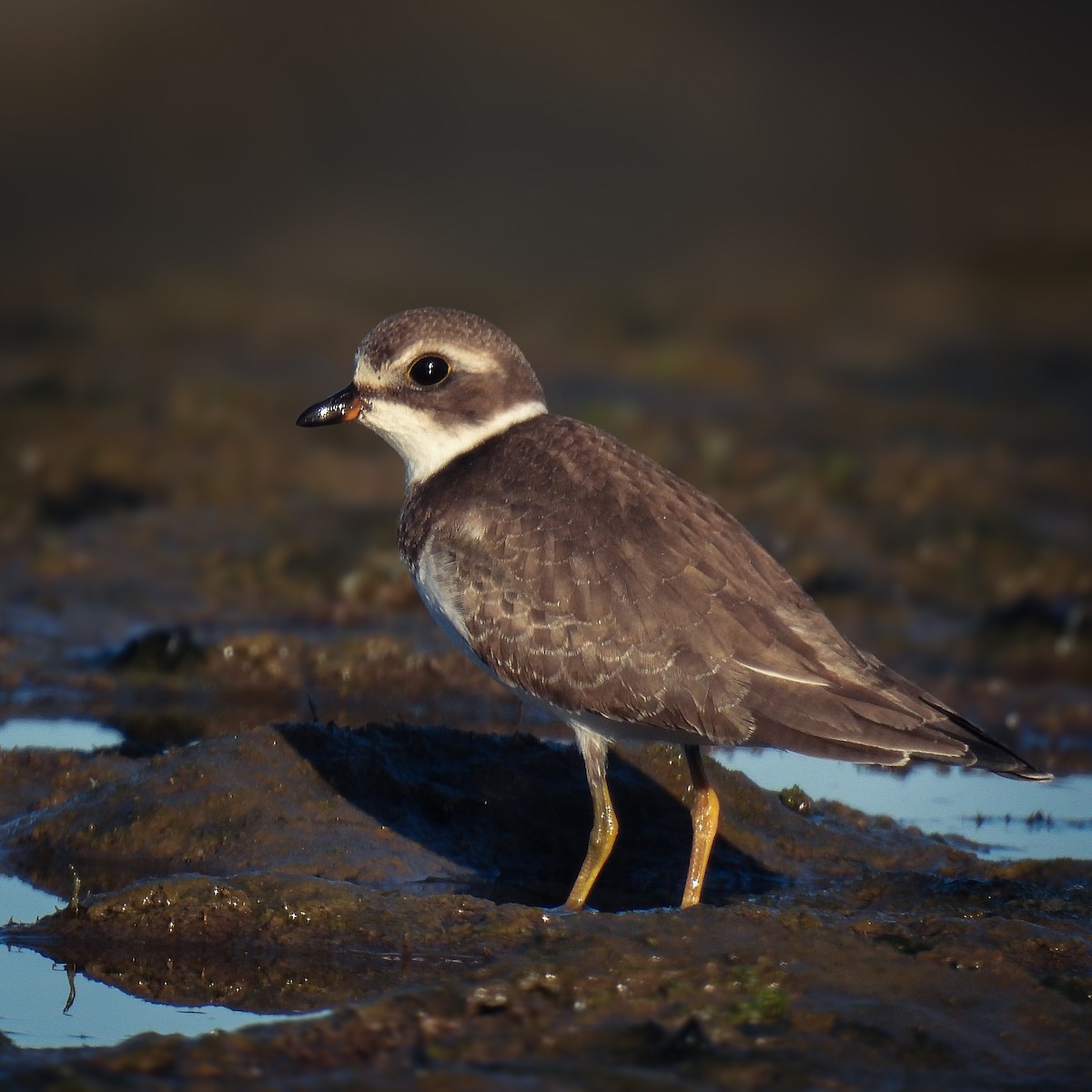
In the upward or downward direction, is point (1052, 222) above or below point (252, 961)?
above

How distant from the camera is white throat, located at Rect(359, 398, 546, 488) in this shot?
7453 mm

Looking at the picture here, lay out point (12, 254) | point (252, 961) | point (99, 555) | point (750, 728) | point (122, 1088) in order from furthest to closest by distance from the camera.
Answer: point (12, 254) → point (99, 555) → point (750, 728) → point (252, 961) → point (122, 1088)

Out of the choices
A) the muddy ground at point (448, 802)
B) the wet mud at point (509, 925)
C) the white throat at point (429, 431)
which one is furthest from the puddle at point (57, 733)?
the white throat at point (429, 431)

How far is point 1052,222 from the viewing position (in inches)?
906

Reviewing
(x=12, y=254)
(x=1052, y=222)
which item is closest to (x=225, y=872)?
(x=12, y=254)

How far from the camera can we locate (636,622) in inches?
254

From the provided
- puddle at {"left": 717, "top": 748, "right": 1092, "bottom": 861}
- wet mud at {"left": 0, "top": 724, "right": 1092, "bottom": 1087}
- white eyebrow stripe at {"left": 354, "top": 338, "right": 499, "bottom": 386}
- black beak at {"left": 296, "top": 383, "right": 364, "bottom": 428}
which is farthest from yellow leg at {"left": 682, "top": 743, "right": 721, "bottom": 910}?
black beak at {"left": 296, "top": 383, "right": 364, "bottom": 428}

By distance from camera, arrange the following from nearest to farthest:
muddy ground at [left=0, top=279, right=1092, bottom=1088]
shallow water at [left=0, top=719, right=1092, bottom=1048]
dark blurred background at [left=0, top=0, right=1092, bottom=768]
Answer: muddy ground at [left=0, top=279, right=1092, bottom=1088]
shallow water at [left=0, top=719, right=1092, bottom=1048]
dark blurred background at [left=0, top=0, right=1092, bottom=768]

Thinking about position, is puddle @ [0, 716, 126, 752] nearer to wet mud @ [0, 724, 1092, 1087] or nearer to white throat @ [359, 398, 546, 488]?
wet mud @ [0, 724, 1092, 1087]

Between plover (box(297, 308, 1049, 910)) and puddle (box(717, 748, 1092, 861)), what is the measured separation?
1.83 metres

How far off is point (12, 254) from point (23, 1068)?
746 inches

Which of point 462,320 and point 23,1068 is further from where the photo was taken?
point 462,320

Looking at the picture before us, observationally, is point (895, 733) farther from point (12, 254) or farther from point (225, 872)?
point (12, 254)

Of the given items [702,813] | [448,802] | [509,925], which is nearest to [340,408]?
[448,802]
